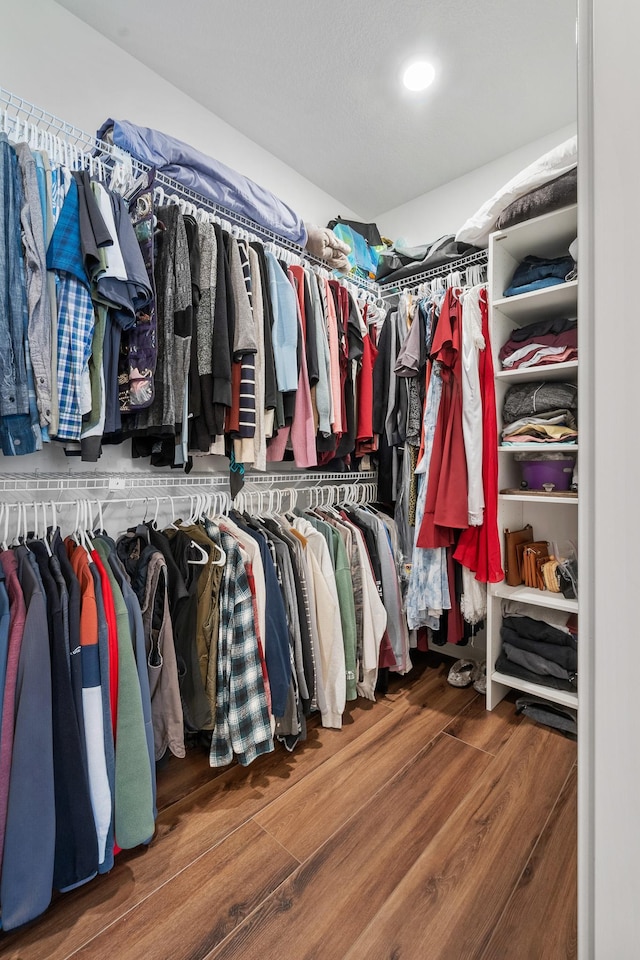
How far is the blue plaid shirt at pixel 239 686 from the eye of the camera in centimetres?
141

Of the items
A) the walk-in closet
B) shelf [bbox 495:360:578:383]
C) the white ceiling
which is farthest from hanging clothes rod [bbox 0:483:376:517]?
→ the white ceiling

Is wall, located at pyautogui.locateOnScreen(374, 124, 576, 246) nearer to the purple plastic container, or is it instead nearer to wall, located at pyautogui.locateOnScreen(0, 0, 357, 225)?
wall, located at pyautogui.locateOnScreen(0, 0, 357, 225)

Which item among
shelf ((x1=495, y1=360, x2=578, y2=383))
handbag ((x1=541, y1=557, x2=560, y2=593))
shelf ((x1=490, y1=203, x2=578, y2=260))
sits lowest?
handbag ((x1=541, y1=557, x2=560, y2=593))

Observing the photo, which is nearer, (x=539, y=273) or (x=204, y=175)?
(x=204, y=175)

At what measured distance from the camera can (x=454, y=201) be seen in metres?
2.67

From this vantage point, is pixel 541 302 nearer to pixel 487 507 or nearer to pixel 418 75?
pixel 487 507

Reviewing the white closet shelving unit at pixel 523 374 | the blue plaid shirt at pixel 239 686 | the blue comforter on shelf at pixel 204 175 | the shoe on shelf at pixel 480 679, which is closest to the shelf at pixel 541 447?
the white closet shelving unit at pixel 523 374

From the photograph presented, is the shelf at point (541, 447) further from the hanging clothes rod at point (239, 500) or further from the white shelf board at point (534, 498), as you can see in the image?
the hanging clothes rod at point (239, 500)

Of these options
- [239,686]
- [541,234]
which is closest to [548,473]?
[541,234]

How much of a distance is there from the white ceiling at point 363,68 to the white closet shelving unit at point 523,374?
734 mm

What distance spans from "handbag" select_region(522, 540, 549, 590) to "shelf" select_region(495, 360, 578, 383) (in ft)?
2.61

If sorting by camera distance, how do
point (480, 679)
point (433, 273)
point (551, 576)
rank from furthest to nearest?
point (433, 273) → point (480, 679) → point (551, 576)

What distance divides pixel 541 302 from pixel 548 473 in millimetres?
758

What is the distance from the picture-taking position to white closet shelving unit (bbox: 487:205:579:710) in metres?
1.78
